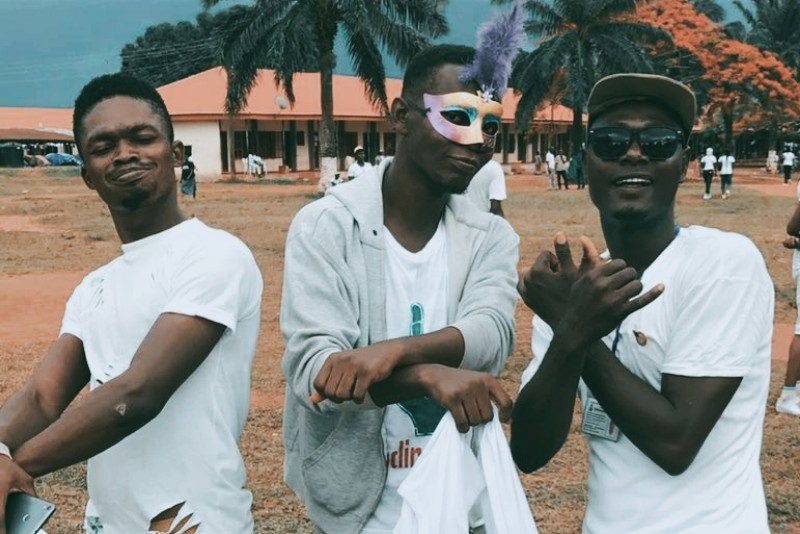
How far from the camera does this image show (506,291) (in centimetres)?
225

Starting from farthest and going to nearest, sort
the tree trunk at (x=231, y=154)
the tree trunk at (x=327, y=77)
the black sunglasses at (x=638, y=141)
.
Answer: the tree trunk at (x=231, y=154) → the tree trunk at (x=327, y=77) → the black sunglasses at (x=638, y=141)

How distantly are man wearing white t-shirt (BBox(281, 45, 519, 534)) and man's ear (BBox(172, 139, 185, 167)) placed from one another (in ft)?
1.33

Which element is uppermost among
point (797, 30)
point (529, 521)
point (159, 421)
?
point (797, 30)

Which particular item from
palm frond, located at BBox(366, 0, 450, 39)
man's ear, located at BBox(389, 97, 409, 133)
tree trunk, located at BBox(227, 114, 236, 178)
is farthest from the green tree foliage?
man's ear, located at BBox(389, 97, 409, 133)

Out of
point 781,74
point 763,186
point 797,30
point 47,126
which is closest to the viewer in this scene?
point 763,186

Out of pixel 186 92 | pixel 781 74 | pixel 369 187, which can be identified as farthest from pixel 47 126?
pixel 369 187

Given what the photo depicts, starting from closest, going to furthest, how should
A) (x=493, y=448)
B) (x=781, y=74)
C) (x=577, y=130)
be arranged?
(x=493, y=448) < (x=577, y=130) < (x=781, y=74)

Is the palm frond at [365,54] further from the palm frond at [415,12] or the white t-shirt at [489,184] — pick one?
the white t-shirt at [489,184]

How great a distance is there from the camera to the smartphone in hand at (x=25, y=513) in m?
1.83

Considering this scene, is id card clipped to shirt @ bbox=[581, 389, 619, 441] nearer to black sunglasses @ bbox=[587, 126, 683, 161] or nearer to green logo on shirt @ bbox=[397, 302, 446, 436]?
green logo on shirt @ bbox=[397, 302, 446, 436]

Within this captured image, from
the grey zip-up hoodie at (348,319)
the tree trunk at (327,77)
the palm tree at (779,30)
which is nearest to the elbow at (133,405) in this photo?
the grey zip-up hoodie at (348,319)

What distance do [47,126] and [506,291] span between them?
225ft

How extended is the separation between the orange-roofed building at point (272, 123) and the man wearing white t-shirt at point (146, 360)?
119 feet

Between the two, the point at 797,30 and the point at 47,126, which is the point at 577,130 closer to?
the point at 797,30
